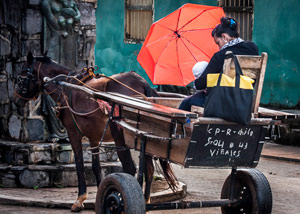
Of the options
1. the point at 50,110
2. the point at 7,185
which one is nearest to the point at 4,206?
the point at 7,185

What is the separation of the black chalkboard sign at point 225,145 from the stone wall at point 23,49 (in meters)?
4.61

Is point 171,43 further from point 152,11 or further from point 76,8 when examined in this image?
point 152,11

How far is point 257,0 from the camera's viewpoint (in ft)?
51.5

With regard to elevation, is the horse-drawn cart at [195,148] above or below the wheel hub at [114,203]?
above

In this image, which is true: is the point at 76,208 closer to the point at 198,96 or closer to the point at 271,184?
the point at 198,96

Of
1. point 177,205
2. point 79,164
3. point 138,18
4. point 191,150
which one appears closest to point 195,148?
point 191,150

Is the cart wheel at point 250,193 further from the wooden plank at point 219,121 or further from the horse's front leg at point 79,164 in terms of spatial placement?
the horse's front leg at point 79,164

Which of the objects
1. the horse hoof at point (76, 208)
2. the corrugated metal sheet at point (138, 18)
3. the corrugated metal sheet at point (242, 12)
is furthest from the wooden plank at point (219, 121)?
the corrugated metal sheet at point (138, 18)

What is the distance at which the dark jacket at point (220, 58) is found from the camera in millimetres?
5566

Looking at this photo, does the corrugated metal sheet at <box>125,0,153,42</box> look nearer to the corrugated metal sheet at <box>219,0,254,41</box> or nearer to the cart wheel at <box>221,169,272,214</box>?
the corrugated metal sheet at <box>219,0,254,41</box>

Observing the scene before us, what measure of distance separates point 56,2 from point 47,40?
2.05 feet

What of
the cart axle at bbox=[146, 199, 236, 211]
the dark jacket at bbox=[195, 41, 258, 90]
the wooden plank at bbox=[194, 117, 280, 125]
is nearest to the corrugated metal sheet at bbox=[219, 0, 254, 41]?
the dark jacket at bbox=[195, 41, 258, 90]

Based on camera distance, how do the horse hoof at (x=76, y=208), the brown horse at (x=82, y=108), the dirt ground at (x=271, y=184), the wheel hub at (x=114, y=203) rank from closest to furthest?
the wheel hub at (x=114, y=203) → the brown horse at (x=82, y=108) → the horse hoof at (x=76, y=208) → the dirt ground at (x=271, y=184)

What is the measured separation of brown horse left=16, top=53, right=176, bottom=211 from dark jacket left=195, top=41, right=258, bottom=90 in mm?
1896
